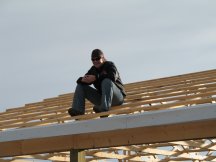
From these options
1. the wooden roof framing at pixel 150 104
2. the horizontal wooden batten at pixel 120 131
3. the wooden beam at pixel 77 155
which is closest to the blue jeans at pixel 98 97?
the wooden roof framing at pixel 150 104

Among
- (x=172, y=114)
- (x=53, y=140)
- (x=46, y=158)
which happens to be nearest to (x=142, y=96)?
(x=53, y=140)

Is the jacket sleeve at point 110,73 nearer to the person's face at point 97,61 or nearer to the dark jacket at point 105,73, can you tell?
the dark jacket at point 105,73

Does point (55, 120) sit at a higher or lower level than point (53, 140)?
higher

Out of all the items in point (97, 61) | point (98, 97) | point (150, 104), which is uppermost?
point (97, 61)

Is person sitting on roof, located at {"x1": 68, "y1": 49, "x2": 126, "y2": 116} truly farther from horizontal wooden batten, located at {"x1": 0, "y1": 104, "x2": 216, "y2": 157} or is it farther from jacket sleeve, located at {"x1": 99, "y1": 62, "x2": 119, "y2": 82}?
horizontal wooden batten, located at {"x1": 0, "y1": 104, "x2": 216, "y2": 157}

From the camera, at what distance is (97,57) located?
6418mm

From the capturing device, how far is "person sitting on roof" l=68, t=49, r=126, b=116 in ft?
20.0

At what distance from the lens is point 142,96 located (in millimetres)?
7180

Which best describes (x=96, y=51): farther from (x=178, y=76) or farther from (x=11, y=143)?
(x=178, y=76)

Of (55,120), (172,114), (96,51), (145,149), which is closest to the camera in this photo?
(172,114)

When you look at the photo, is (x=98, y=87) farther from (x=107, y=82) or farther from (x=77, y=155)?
(x=77, y=155)

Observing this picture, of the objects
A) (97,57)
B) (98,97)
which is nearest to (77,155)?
(98,97)

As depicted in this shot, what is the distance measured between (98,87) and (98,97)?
14 cm

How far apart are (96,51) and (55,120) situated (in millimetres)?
1292
